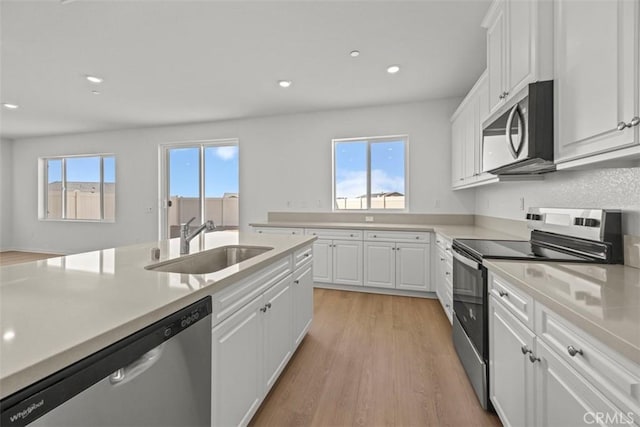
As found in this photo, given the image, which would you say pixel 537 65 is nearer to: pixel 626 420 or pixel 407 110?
pixel 626 420

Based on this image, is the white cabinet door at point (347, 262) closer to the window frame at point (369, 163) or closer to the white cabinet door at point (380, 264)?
the white cabinet door at point (380, 264)

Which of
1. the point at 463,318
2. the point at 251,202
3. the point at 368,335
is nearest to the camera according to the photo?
the point at 463,318

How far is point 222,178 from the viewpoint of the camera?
521 centimetres

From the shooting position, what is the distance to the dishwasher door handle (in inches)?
29.6

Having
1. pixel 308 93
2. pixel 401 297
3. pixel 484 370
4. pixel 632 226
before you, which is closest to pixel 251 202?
pixel 308 93

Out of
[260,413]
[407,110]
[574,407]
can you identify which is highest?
[407,110]

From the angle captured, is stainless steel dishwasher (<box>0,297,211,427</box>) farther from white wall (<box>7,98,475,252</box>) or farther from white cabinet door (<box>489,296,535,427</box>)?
white wall (<box>7,98,475,252</box>)

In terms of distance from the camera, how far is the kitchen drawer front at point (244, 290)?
115cm

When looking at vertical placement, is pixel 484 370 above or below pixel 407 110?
below

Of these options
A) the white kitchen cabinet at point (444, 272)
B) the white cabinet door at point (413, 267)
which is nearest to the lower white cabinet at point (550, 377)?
the white kitchen cabinet at point (444, 272)

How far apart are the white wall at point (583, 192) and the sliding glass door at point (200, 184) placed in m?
4.06

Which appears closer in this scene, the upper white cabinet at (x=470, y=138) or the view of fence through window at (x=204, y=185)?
the upper white cabinet at (x=470, y=138)

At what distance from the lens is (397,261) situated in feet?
11.6

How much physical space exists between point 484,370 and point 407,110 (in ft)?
11.4
